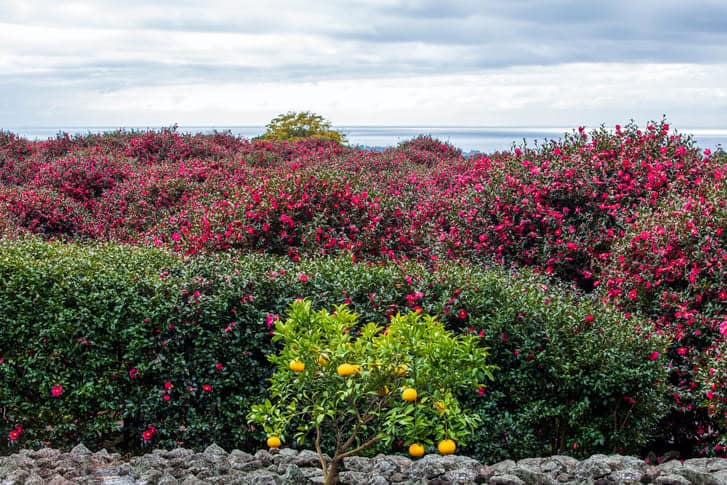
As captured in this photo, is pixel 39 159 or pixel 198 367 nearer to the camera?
pixel 198 367

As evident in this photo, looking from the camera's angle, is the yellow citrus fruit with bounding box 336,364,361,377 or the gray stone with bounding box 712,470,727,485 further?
the gray stone with bounding box 712,470,727,485

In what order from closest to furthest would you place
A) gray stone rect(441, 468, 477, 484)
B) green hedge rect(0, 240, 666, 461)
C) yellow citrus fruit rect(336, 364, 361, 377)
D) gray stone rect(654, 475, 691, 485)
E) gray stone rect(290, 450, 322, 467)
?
yellow citrus fruit rect(336, 364, 361, 377), gray stone rect(654, 475, 691, 485), gray stone rect(441, 468, 477, 484), gray stone rect(290, 450, 322, 467), green hedge rect(0, 240, 666, 461)

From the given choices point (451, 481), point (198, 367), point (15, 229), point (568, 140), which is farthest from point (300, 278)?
point (15, 229)

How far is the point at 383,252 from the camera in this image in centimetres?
817

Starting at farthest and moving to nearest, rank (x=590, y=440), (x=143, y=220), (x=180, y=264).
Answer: (x=143, y=220) → (x=180, y=264) → (x=590, y=440)

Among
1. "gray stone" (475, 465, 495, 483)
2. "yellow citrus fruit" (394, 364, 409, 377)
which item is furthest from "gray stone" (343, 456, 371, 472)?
"yellow citrus fruit" (394, 364, 409, 377)

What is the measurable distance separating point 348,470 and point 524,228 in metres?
4.21

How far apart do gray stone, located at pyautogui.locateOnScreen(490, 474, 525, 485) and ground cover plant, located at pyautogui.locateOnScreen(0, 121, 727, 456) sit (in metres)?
1.18

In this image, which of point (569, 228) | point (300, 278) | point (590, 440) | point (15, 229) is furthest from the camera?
point (15, 229)

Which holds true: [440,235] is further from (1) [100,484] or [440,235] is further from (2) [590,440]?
(1) [100,484]

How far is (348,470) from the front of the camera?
470 cm

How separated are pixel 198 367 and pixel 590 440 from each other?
3188 mm

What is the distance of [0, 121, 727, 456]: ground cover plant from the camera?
570cm

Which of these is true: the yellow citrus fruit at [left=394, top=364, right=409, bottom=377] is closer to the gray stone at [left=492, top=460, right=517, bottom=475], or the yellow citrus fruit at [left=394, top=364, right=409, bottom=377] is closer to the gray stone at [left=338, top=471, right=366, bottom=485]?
the gray stone at [left=338, top=471, right=366, bottom=485]
